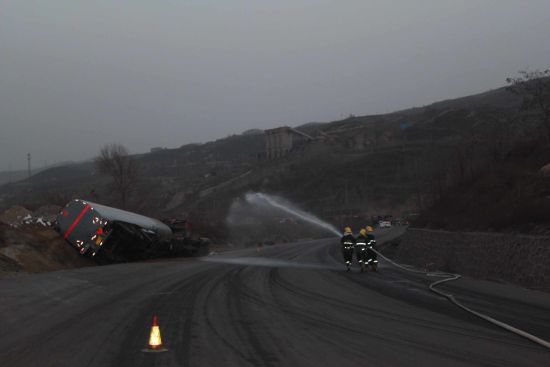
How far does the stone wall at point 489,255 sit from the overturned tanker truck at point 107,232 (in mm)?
14145

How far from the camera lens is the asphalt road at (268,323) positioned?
8.45 meters

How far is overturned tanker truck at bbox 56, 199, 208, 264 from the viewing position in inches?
1195

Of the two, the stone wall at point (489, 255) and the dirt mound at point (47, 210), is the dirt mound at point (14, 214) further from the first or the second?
the stone wall at point (489, 255)

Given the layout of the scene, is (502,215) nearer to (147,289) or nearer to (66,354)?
(147,289)

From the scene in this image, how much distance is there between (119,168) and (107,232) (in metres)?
56.5

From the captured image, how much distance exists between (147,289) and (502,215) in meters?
12.7

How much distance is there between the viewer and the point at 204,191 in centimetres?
12762

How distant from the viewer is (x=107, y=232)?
30.5 meters

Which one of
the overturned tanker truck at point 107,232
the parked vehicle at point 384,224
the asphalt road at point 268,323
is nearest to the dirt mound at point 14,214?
the overturned tanker truck at point 107,232

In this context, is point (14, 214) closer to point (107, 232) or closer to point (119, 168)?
point (107, 232)

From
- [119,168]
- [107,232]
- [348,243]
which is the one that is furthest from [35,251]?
[119,168]

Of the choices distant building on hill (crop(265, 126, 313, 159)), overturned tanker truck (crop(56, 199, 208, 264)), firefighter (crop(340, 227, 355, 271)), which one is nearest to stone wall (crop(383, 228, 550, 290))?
firefighter (crop(340, 227, 355, 271))

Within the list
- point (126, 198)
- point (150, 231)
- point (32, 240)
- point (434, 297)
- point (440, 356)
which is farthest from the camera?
point (126, 198)

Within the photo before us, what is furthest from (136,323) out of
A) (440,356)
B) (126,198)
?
(126,198)
